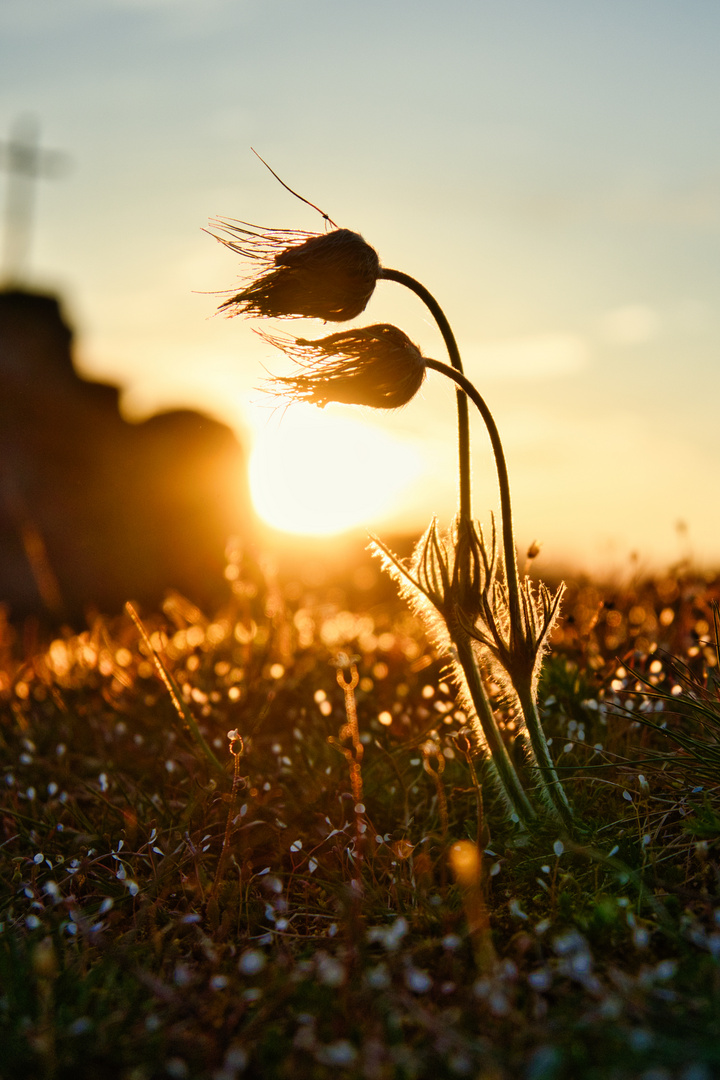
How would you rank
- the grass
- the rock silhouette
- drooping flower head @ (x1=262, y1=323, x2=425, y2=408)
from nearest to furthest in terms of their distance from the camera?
the grass
drooping flower head @ (x1=262, y1=323, x2=425, y2=408)
the rock silhouette

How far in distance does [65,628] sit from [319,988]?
175 inches

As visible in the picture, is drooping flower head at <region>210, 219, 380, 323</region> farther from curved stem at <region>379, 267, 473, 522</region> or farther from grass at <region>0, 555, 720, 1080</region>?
grass at <region>0, 555, 720, 1080</region>

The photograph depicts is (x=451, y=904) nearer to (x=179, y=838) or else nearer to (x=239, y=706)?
(x=179, y=838)

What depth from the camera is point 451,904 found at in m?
2.83

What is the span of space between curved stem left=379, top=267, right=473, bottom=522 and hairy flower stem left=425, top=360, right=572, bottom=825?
10 centimetres

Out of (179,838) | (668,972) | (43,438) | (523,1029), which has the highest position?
(43,438)

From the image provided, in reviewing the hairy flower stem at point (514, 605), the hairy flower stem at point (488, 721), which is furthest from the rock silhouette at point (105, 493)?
the hairy flower stem at point (514, 605)

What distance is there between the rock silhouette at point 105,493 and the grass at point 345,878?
9668 mm

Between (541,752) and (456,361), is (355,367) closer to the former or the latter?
(456,361)

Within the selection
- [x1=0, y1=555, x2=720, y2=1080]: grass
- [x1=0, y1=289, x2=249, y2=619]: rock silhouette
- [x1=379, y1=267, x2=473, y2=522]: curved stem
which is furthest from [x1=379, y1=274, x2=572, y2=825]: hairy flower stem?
[x1=0, y1=289, x2=249, y2=619]: rock silhouette

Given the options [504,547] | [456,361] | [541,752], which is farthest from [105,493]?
[541,752]

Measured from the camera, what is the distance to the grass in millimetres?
2033

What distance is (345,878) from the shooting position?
3.05m

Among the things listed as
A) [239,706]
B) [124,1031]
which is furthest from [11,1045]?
[239,706]
